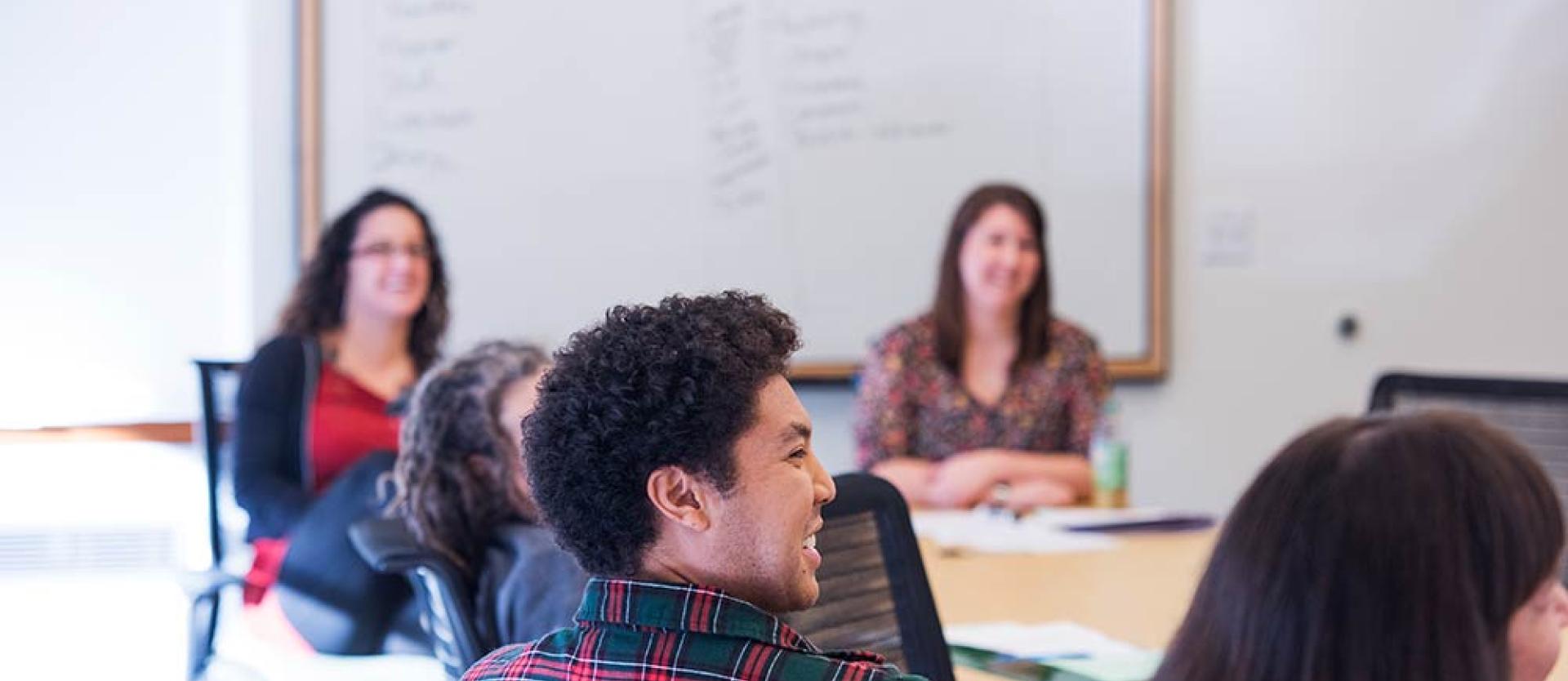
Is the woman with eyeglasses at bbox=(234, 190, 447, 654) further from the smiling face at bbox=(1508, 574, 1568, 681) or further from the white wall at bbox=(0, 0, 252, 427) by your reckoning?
the smiling face at bbox=(1508, 574, 1568, 681)

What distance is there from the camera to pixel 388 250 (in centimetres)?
330

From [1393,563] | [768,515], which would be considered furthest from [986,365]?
[1393,563]

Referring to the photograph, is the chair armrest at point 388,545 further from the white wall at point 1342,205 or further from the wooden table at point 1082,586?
the white wall at point 1342,205

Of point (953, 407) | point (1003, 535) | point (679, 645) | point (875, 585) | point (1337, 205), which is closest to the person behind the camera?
point (679, 645)

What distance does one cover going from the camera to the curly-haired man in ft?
3.67

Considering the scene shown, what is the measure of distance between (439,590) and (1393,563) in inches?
46.7

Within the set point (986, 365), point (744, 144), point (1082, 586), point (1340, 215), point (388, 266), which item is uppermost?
point (744, 144)

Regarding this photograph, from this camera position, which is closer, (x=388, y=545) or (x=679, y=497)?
(x=679, y=497)

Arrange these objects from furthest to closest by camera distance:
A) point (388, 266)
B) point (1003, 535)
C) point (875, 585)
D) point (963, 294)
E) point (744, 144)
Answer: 1. point (744, 144)
2. point (963, 294)
3. point (388, 266)
4. point (1003, 535)
5. point (875, 585)

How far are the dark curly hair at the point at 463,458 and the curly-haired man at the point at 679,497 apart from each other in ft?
2.90

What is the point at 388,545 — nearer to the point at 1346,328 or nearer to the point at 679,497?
the point at 679,497

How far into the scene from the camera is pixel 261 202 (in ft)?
12.6

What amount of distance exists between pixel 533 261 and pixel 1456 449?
312cm

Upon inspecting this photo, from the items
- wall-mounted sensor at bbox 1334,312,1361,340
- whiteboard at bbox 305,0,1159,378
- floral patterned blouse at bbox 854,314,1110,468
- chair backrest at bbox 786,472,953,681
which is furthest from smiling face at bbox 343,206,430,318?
wall-mounted sensor at bbox 1334,312,1361,340
